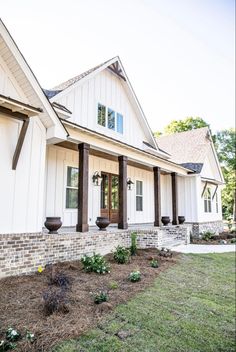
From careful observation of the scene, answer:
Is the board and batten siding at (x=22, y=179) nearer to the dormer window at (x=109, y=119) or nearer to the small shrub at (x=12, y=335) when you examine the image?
the small shrub at (x=12, y=335)

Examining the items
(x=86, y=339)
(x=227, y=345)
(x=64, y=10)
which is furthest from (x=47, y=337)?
(x=64, y=10)

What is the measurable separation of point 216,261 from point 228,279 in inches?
77.6

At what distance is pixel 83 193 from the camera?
770 centimetres

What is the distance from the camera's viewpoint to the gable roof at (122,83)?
9.47 meters

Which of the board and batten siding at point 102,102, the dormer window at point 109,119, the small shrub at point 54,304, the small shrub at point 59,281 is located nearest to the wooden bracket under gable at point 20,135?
the small shrub at point 59,281

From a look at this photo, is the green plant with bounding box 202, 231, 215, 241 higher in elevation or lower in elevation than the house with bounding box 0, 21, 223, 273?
lower

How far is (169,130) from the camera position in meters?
32.5

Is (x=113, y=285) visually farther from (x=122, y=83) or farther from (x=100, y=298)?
(x=122, y=83)

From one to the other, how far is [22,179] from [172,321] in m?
4.36

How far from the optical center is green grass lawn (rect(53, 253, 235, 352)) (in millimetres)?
3154

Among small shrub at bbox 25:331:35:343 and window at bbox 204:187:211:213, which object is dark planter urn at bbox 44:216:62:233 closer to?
small shrub at bbox 25:331:35:343

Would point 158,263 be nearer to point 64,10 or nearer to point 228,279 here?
point 228,279

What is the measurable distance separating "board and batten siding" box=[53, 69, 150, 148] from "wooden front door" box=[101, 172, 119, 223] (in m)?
2.01

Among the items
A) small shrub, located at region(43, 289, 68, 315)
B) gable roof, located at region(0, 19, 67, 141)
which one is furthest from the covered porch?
small shrub, located at region(43, 289, 68, 315)
